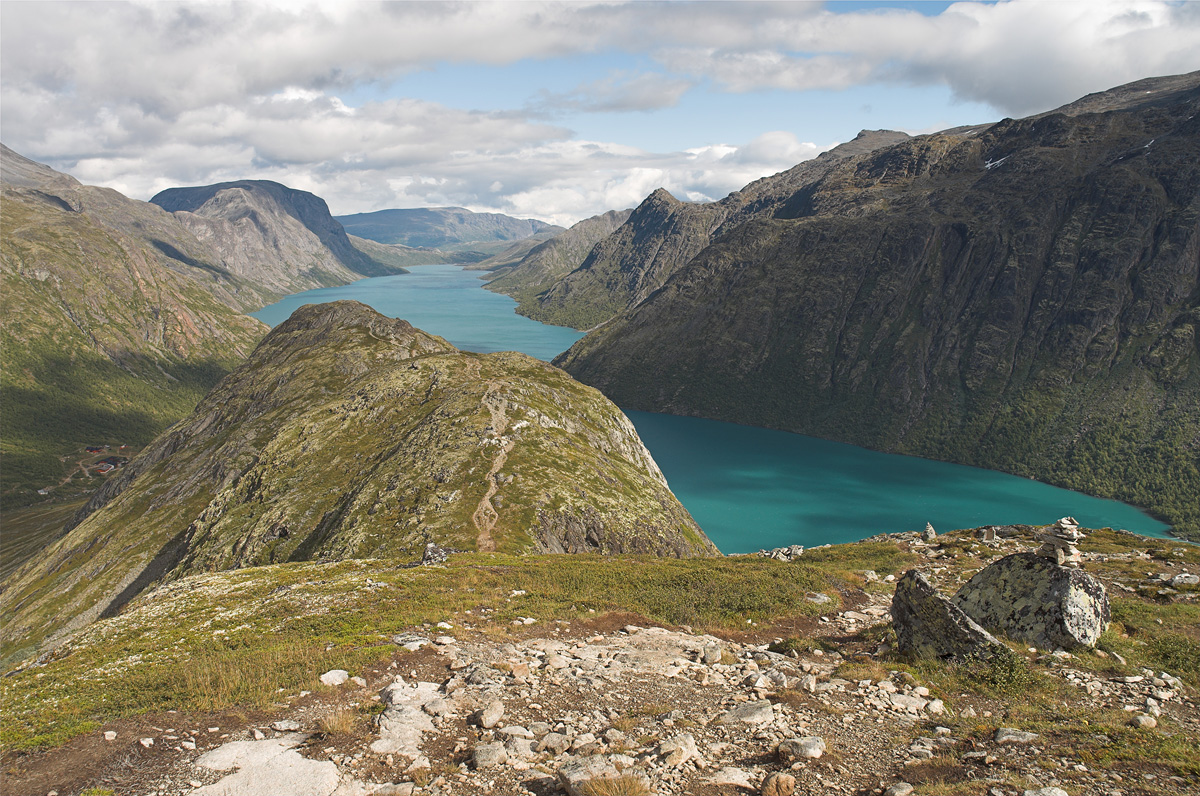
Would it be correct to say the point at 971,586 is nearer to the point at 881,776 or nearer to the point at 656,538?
the point at 881,776

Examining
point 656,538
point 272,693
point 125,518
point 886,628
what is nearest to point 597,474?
point 656,538

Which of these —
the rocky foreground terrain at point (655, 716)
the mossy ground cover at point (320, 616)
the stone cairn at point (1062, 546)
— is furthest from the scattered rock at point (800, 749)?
the stone cairn at point (1062, 546)

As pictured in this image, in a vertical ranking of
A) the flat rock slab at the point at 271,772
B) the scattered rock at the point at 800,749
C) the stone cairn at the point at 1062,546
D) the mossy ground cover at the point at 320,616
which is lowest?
the mossy ground cover at the point at 320,616

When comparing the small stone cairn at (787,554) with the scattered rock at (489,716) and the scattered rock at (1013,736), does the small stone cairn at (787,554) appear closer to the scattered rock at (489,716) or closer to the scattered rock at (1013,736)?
the scattered rock at (1013,736)

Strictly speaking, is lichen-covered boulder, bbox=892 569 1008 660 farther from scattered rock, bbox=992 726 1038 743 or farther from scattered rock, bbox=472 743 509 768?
scattered rock, bbox=472 743 509 768

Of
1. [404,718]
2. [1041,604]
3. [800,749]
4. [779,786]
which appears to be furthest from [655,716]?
[1041,604]

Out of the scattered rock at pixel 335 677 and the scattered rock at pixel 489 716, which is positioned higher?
the scattered rock at pixel 489 716
